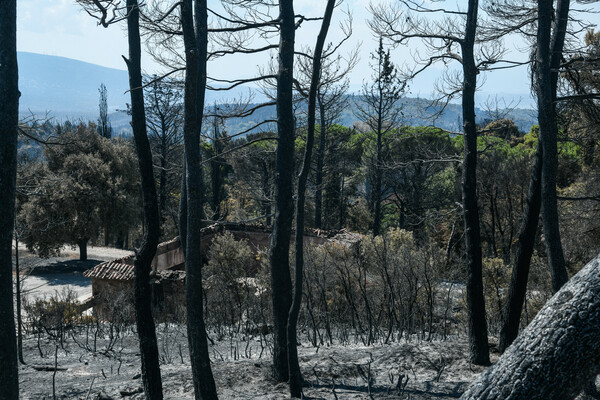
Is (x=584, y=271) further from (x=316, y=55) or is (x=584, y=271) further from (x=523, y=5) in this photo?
(x=523, y=5)

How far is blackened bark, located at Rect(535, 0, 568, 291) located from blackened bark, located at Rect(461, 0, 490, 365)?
1.27 m

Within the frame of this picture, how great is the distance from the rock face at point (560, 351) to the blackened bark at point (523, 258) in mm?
5716

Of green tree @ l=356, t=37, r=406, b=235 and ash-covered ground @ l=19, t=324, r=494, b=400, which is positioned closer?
ash-covered ground @ l=19, t=324, r=494, b=400

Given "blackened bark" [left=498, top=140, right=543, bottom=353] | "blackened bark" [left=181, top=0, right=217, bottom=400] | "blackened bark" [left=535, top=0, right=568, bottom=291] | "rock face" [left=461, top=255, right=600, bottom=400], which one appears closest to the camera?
"rock face" [left=461, top=255, right=600, bottom=400]

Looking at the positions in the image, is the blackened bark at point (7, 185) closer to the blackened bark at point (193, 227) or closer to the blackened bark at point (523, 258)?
the blackened bark at point (193, 227)

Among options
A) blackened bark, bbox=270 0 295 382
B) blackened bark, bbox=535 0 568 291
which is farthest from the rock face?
blackened bark, bbox=270 0 295 382

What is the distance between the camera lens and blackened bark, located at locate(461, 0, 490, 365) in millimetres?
8562

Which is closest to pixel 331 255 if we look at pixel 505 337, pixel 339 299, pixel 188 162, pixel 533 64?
pixel 339 299

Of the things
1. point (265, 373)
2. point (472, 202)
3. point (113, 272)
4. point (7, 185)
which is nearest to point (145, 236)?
point (7, 185)

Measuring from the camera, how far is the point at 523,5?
877 cm

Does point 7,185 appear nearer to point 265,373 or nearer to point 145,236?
point 145,236

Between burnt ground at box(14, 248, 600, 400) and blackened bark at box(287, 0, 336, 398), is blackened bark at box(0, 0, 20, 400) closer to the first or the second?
burnt ground at box(14, 248, 600, 400)

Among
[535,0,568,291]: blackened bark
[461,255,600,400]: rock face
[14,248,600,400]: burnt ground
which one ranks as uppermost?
[535,0,568,291]: blackened bark

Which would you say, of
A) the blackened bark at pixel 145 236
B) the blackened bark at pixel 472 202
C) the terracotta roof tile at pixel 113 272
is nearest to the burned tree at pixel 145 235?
the blackened bark at pixel 145 236
